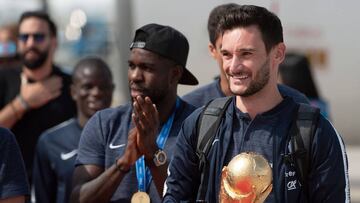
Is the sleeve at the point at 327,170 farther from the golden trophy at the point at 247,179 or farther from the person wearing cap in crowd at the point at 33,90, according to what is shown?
the person wearing cap in crowd at the point at 33,90

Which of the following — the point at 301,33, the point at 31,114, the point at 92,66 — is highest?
the point at 92,66

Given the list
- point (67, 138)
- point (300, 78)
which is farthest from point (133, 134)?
point (300, 78)

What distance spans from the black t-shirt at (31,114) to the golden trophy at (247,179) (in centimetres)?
363

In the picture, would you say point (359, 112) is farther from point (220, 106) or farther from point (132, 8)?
point (220, 106)

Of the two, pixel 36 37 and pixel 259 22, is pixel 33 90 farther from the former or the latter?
pixel 259 22

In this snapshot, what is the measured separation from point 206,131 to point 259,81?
0.92 feet

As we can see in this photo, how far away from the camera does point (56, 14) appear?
15.7 meters

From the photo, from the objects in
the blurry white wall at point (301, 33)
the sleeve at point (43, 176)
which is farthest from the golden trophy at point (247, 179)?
the blurry white wall at point (301, 33)

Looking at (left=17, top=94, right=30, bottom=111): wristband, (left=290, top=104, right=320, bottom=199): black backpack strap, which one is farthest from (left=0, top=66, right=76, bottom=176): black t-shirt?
(left=290, top=104, right=320, bottom=199): black backpack strap

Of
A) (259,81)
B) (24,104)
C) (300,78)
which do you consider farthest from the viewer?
(300,78)

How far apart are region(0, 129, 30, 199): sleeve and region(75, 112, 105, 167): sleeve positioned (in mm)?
624

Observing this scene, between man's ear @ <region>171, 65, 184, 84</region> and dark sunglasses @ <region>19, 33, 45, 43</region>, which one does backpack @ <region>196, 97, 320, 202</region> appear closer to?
man's ear @ <region>171, 65, 184, 84</region>

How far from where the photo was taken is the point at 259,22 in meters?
3.94

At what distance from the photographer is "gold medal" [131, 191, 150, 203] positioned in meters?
4.69
